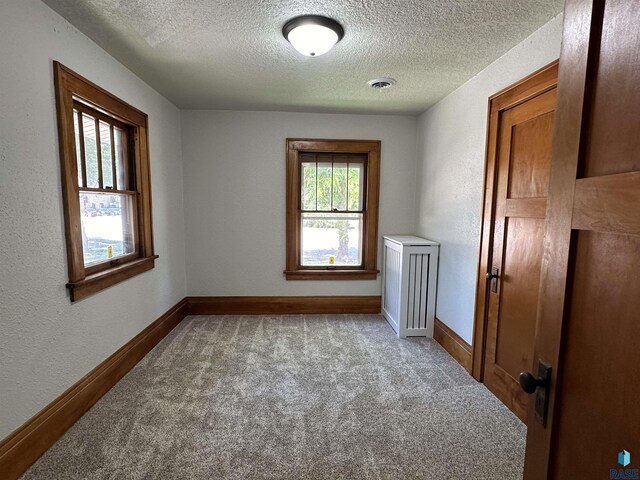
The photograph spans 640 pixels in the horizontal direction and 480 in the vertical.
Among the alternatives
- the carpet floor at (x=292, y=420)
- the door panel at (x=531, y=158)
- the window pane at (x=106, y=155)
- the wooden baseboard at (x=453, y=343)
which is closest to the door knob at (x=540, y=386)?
the carpet floor at (x=292, y=420)

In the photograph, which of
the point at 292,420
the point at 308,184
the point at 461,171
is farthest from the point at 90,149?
the point at 461,171

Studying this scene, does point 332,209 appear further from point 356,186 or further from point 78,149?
point 78,149

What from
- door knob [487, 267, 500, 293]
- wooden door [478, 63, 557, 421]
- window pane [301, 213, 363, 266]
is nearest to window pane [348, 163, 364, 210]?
window pane [301, 213, 363, 266]

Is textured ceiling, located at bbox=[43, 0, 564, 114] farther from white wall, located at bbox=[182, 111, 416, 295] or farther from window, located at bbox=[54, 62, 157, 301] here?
white wall, located at bbox=[182, 111, 416, 295]

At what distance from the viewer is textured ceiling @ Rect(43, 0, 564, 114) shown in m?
1.78

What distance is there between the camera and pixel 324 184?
13.1 feet

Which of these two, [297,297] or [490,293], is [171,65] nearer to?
[297,297]

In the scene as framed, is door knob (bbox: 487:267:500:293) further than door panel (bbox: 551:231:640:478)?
Yes

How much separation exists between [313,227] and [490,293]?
2179 mm

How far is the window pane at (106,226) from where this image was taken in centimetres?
231

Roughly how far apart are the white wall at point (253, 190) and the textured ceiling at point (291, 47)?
58 cm

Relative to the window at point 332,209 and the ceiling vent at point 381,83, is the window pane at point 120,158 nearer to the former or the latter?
the window at point 332,209

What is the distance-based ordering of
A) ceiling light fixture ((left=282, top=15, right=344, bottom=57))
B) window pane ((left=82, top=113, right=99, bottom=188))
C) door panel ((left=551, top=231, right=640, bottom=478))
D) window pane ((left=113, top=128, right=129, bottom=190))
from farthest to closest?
window pane ((left=113, top=128, right=129, bottom=190)) < window pane ((left=82, top=113, right=99, bottom=188)) < ceiling light fixture ((left=282, top=15, right=344, bottom=57)) < door panel ((left=551, top=231, right=640, bottom=478))

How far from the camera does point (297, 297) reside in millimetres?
4047
